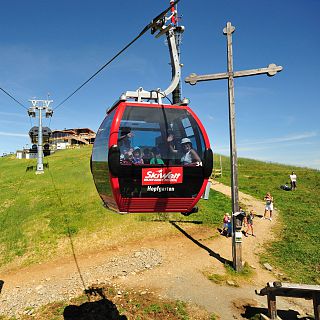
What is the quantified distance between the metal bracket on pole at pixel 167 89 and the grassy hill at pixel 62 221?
456 inches

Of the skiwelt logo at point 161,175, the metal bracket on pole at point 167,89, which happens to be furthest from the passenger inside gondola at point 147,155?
the metal bracket on pole at point 167,89

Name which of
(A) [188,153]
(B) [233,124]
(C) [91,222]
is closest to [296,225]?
(B) [233,124]

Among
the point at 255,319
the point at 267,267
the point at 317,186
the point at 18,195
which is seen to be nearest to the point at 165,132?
the point at 255,319

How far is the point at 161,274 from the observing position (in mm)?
13258

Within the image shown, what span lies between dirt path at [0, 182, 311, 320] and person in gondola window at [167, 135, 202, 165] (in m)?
6.59

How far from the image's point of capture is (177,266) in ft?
45.9

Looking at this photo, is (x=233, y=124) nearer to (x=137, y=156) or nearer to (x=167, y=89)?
(x=167, y=89)

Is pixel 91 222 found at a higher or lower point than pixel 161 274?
higher

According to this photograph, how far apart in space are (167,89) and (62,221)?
1502 cm

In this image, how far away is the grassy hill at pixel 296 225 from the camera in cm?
1378

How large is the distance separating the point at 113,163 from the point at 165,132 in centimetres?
128

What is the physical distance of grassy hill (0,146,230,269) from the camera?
16.4 meters

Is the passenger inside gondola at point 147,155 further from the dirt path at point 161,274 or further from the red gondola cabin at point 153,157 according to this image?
the dirt path at point 161,274

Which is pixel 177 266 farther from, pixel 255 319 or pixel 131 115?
pixel 131 115
